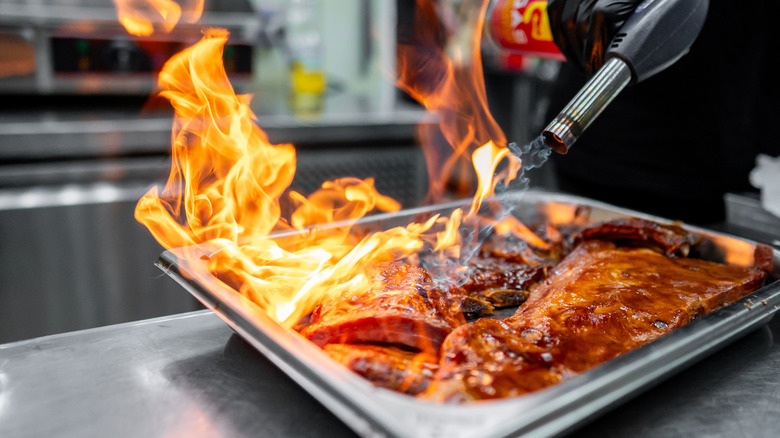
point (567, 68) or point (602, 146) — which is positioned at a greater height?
point (567, 68)

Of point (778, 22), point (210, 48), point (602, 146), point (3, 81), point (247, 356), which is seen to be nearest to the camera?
point (247, 356)

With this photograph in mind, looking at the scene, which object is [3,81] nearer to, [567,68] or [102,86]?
[102,86]

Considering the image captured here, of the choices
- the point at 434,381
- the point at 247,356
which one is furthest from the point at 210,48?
the point at 434,381

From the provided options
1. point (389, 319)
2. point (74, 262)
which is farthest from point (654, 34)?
point (74, 262)

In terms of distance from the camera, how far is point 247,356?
971mm

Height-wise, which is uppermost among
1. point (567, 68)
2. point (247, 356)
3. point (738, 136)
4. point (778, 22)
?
point (778, 22)

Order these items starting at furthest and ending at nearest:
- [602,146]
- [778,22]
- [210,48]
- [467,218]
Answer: [602,146] < [778,22] < [210,48] < [467,218]

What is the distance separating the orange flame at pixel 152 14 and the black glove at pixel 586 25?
2294 mm

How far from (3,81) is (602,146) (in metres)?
2.77

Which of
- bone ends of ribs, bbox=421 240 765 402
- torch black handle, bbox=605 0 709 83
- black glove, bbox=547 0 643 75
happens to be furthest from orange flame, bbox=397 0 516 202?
bone ends of ribs, bbox=421 240 765 402

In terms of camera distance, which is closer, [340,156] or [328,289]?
[328,289]

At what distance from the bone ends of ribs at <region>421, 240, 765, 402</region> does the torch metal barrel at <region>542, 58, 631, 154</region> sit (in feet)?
0.89

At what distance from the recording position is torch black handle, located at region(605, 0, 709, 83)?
119 cm

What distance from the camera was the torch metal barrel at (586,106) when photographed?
1.07 m
